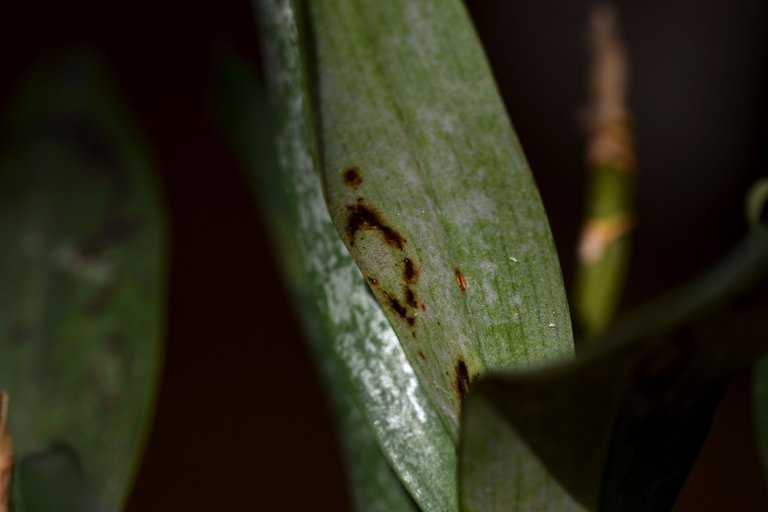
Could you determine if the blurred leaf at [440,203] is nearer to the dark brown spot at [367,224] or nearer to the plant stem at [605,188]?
the dark brown spot at [367,224]

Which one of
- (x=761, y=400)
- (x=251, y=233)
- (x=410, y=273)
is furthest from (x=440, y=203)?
(x=251, y=233)

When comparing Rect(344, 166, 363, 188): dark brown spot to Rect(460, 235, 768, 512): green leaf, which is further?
Rect(344, 166, 363, 188): dark brown spot

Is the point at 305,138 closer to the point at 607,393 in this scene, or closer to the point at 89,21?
the point at 607,393

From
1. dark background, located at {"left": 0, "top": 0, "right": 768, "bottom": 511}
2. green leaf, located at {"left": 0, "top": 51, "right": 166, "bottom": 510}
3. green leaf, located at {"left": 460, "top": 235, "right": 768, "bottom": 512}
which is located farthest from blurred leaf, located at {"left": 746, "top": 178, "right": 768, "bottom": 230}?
dark background, located at {"left": 0, "top": 0, "right": 768, "bottom": 511}

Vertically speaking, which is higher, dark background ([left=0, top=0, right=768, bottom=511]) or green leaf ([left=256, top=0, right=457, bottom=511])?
green leaf ([left=256, top=0, right=457, bottom=511])

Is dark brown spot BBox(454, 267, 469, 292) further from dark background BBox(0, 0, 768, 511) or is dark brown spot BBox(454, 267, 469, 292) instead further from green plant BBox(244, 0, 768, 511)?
dark background BBox(0, 0, 768, 511)

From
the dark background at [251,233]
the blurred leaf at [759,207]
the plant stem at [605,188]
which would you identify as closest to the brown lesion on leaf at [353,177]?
the blurred leaf at [759,207]

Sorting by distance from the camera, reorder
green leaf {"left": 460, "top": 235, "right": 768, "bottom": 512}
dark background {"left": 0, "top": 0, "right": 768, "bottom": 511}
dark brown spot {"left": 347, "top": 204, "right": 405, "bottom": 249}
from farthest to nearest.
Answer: dark background {"left": 0, "top": 0, "right": 768, "bottom": 511} → dark brown spot {"left": 347, "top": 204, "right": 405, "bottom": 249} → green leaf {"left": 460, "top": 235, "right": 768, "bottom": 512}
